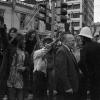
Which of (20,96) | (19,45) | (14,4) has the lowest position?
(20,96)

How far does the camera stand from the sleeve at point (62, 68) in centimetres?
441

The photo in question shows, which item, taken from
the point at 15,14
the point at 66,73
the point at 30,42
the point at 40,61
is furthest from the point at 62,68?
the point at 15,14

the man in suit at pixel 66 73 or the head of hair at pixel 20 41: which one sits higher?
the head of hair at pixel 20 41

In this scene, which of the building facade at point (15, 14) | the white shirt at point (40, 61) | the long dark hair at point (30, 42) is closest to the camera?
the white shirt at point (40, 61)

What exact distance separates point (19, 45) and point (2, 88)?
96cm

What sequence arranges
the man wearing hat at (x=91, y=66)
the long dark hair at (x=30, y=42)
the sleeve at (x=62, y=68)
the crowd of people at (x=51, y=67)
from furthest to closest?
the long dark hair at (x=30, y=42) < the man wearing hat at (x=91, y=66) < the crowd of people at (x=51, y=67) < the sleeve at (x=62, y=68)

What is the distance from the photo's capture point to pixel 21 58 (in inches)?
227

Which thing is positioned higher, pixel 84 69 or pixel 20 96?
pixel 84 69

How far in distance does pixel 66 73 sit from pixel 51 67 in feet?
3.84

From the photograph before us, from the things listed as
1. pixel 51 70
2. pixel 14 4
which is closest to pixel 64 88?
pixel 51 70

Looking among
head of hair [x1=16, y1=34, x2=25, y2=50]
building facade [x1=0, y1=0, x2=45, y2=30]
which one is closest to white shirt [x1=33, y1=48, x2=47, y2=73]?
head of hair [x1=16, y1=34, x2=25, y2=50]

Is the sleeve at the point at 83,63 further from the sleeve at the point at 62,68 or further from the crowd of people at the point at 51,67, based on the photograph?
the sleeve at the point at 62,68

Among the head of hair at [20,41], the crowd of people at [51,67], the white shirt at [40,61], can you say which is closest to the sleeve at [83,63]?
the crowd of people at [51,67]

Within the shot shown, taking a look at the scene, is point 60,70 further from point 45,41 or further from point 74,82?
point 45,41
